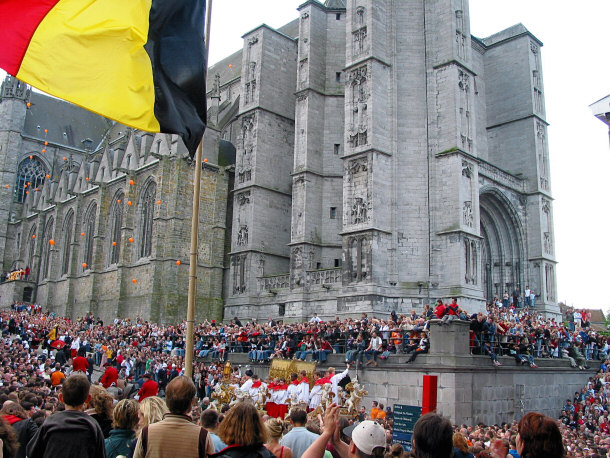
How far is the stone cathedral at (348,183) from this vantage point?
86.5 ft

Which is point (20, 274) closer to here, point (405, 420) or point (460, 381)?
point (460, 381)

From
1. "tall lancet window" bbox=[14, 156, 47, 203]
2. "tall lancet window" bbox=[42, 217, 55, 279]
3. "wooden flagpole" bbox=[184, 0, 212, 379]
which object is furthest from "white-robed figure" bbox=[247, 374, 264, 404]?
"tall lancet window" bbox=[14, 156, 47, 203]

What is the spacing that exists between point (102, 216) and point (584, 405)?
32.6 m

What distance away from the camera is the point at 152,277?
33.9 m

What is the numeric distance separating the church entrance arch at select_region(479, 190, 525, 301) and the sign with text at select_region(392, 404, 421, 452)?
24.3 metres

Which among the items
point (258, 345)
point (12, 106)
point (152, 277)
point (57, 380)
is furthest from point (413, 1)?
point (12, 106)

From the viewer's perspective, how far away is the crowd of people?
455 cm

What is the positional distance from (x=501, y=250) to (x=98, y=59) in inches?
1106

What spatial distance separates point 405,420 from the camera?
8.20 metres

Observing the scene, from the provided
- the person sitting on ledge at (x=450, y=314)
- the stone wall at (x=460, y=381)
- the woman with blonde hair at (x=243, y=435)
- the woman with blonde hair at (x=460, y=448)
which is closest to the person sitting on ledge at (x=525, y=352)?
the stone wall at (x=460, y=381)

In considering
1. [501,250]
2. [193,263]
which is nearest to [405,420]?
[193,263]

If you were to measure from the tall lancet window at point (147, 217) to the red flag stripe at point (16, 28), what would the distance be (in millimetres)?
31526

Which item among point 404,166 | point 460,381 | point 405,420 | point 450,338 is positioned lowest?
point 405,420

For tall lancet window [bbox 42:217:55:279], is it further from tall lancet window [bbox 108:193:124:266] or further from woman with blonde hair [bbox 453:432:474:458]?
woman with blonde hair [bbox 453:432:474:458]
